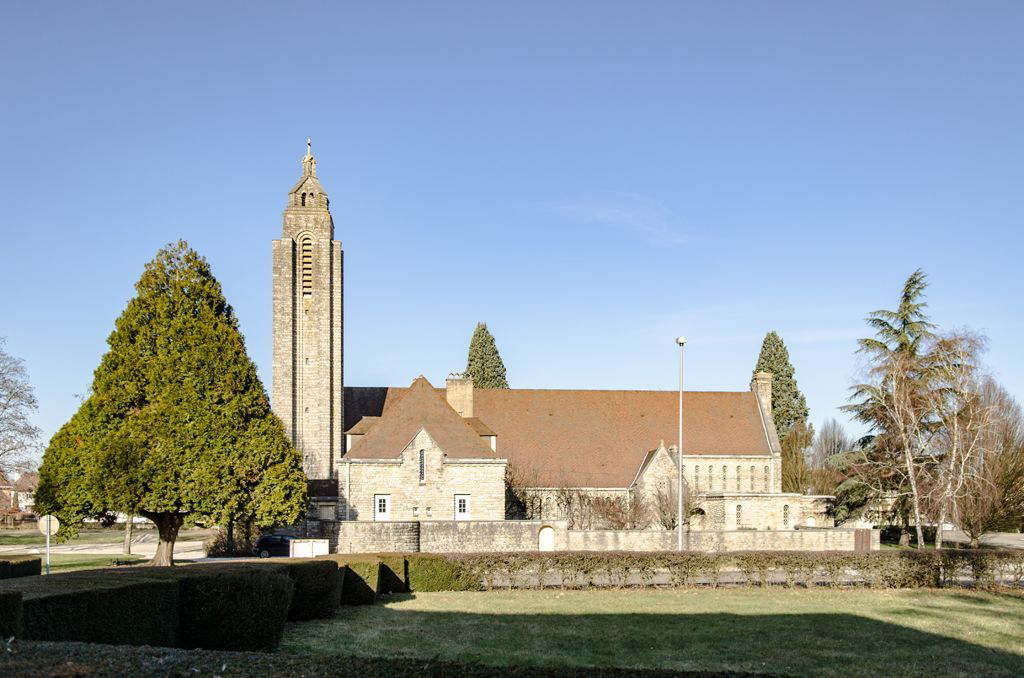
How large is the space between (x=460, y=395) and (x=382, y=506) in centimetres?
1221

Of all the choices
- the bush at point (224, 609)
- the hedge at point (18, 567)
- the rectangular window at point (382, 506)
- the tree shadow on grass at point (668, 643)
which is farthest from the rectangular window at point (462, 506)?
the bush at point (224, 609)

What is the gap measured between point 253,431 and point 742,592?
1716 centimetres

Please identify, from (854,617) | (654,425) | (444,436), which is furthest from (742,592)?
(654,425)

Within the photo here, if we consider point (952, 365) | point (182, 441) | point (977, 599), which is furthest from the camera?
point (952, 365)

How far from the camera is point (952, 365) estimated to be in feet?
141

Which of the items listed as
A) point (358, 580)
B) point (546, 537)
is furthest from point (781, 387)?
point (358, 580)

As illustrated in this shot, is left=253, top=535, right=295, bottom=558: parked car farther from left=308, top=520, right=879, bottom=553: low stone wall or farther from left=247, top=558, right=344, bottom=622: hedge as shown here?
left=247, top=558, right=344, bottom=622: hedge

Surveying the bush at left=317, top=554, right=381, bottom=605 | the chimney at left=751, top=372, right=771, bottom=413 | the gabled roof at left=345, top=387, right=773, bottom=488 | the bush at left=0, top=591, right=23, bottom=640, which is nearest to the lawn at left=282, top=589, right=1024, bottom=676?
the bush at left=317, top=554, right=381, bottom=605

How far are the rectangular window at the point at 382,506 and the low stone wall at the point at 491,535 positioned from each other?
294 inches

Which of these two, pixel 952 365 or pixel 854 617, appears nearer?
pixel 854 617

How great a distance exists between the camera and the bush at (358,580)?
22969 mm

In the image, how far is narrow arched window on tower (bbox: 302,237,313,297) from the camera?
49969 millimetres

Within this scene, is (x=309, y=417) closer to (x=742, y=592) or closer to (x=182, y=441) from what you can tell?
(x=182, y=441)

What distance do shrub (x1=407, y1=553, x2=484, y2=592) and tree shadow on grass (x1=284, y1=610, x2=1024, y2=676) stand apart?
5878mm
